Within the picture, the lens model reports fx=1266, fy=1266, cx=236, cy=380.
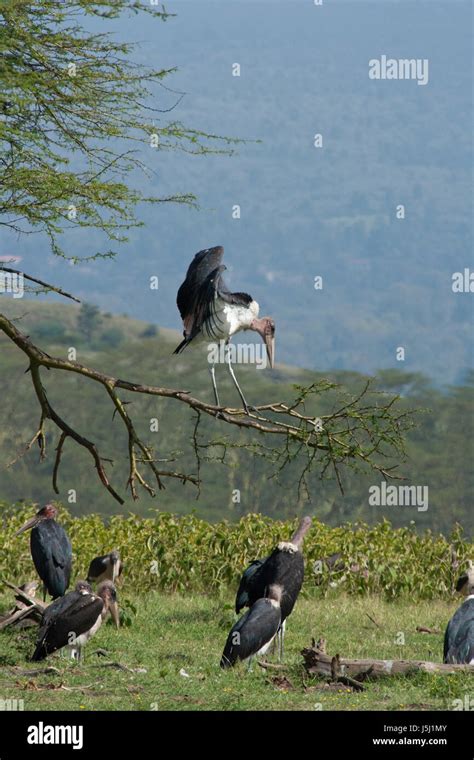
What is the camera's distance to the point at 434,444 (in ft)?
210

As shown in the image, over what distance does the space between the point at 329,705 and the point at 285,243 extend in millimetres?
168845

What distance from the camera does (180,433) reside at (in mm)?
52750

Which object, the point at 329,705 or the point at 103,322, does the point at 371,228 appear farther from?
the point at 329,705

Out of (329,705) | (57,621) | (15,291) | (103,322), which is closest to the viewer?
(329,705)

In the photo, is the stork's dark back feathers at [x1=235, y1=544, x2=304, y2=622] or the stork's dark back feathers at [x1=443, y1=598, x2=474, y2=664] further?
the stork's dark back feathers at [x1=235, y1=544, x2=304, y2=622]

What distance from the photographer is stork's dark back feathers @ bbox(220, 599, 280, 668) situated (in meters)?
9.95

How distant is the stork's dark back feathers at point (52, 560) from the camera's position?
12.5 meters

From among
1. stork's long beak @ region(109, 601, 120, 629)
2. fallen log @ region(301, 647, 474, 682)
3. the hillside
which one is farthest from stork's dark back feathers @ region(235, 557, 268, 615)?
the hillside

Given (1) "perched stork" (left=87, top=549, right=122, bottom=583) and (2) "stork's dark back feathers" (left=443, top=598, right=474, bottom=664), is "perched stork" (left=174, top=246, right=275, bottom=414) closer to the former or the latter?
(1) "perched stork" (left=87, top=549, right=122, bottom=583)

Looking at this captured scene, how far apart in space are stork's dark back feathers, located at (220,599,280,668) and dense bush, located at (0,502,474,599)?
4.86m

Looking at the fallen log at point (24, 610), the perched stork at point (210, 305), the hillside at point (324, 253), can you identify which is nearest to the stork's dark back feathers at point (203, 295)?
the perched stork at point (210, 305)

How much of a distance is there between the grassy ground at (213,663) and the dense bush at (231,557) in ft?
1.14

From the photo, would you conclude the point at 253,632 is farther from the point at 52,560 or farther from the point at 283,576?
the point at 52,560

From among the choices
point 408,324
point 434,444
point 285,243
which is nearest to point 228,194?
point 285,243
